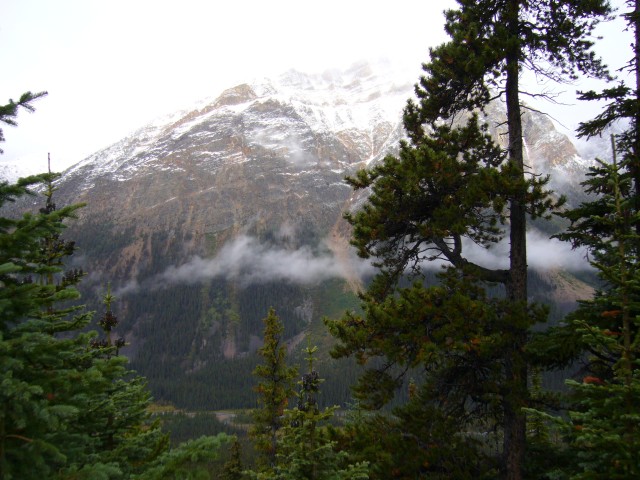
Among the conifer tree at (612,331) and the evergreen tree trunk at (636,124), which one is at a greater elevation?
the evergreen tree trunk at (636,124)

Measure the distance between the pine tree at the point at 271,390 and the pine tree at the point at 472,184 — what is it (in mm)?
18712

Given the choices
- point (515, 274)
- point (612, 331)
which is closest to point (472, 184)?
point (515, 274)

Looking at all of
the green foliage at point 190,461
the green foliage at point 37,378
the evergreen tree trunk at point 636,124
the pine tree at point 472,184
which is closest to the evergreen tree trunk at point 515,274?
the pine tree at point 472,184

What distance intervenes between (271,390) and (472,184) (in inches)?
921

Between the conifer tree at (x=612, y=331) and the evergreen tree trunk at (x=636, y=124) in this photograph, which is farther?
the evergreen tree trunk at (x=636, y=124)

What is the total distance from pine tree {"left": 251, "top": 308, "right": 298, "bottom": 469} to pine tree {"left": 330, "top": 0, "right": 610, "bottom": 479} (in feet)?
61.4

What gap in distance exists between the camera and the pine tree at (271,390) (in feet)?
91.8

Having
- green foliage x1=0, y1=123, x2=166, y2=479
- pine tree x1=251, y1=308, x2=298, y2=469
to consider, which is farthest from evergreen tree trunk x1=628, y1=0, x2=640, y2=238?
pine tree x1=251, y1=308, x2=298, y2=469

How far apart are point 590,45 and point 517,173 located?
437 centimetres

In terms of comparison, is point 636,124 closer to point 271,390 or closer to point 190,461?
point 190,461

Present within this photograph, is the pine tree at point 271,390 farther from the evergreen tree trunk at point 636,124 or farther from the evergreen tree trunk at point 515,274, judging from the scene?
the evergreen tree trunk at point 636,124

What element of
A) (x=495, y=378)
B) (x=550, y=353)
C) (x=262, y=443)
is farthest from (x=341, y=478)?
(x=262, y=443)

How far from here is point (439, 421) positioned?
972 centimetres

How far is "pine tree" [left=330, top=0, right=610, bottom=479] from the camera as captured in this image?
945cm
